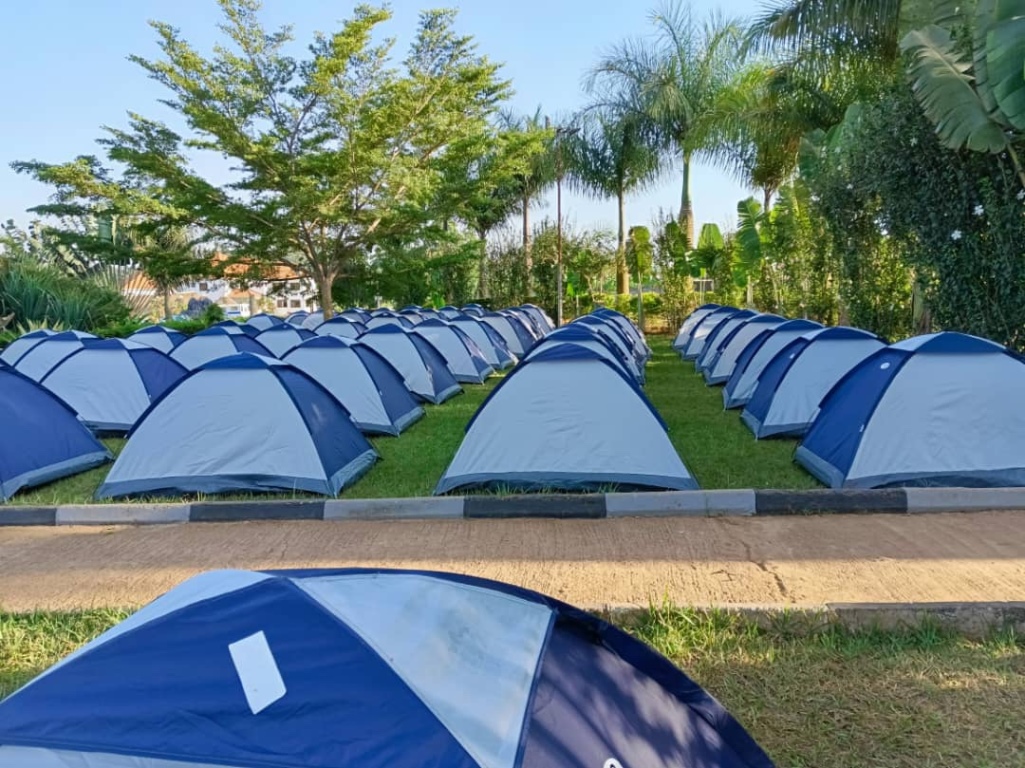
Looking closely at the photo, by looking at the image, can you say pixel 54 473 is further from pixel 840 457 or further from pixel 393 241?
pixel 393 241

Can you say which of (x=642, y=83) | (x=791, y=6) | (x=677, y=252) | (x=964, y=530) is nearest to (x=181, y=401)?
(x=964, y=530)

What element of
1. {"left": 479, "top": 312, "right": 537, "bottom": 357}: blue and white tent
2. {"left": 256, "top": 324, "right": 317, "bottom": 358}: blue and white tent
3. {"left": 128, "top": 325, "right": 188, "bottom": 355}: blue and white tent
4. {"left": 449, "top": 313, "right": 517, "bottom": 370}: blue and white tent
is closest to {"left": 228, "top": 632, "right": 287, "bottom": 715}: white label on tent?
{"left": 256, "top": 324, "right": 317, "bottom": 358}: blue and white tent

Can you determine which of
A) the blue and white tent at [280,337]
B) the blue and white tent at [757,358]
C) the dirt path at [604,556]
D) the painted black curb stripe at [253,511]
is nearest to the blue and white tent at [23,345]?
the blue and white tent at [280,337]

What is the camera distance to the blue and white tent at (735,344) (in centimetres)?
1419

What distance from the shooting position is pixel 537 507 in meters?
6.82

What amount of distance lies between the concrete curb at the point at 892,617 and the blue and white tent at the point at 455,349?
11831 mm

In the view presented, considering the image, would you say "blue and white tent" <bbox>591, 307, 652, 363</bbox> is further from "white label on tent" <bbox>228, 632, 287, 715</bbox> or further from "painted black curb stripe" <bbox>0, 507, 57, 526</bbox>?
"white label on tent" <bbox>228, 632, 287, 715</bbox>

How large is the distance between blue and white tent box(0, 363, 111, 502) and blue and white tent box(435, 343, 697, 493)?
13.5 ft

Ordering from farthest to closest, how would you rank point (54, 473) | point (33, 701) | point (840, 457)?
point (54, 473), point (840, 457), point (33, 701)

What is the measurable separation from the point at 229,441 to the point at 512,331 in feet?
47.4

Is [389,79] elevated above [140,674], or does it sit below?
above

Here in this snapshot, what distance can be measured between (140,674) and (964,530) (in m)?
5.81

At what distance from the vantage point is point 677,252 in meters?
28.2

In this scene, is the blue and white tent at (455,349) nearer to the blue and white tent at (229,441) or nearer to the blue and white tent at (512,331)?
the blue and white tent at (512,331)
